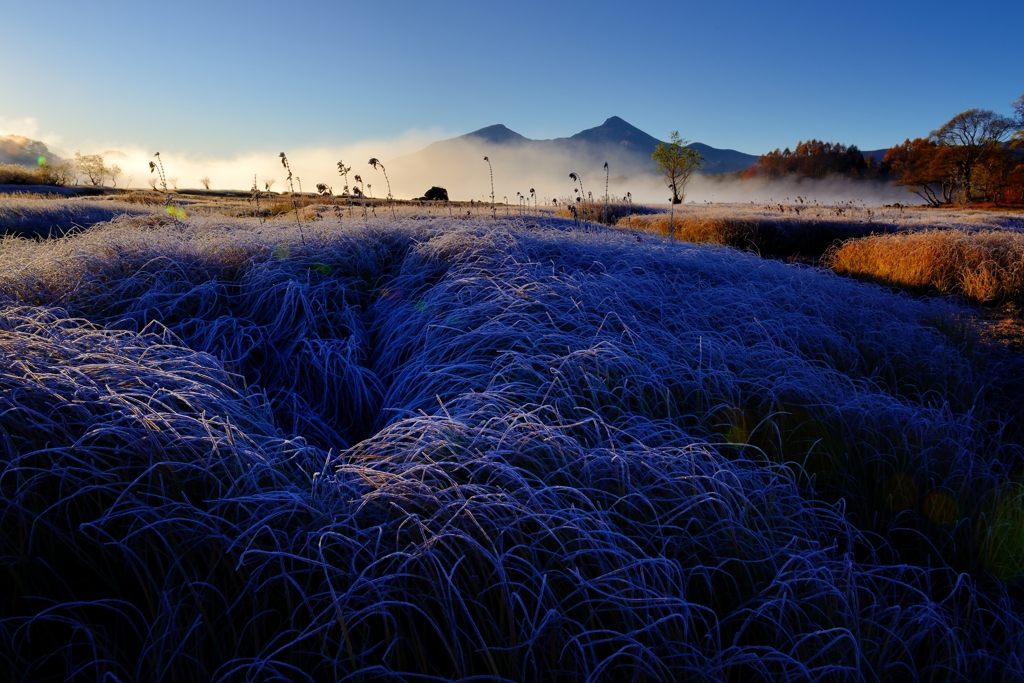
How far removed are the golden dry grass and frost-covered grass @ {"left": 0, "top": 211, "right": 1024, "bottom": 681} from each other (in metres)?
4.27

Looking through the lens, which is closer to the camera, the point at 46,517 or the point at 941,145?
the point at 46,517

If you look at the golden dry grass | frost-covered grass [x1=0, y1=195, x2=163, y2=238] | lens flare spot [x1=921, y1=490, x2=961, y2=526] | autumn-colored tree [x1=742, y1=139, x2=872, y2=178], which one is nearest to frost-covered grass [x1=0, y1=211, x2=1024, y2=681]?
lens flare spot [x1=921, y1=490, x2=961, y2=526]

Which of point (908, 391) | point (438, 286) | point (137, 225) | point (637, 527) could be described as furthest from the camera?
point (137, 225)

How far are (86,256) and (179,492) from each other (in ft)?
10.4

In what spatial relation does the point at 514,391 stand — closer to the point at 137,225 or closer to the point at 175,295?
the point at 175,295

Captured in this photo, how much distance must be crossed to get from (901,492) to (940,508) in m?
0.14

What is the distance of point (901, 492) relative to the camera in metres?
2.12

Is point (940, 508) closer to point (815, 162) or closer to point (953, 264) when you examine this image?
point (953, 264)

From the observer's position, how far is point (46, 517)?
137 cm

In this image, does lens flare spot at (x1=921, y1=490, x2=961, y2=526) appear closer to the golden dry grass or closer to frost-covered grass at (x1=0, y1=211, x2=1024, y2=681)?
frost-covered grass at (x1=0, y1=211, x2=1024, y2=681)

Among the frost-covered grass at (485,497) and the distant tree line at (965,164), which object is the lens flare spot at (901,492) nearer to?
the frost-covered grass at (485,497)

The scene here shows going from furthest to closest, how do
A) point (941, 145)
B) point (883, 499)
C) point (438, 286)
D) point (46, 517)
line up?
point (941, 145)
point (438, 286)
point (883, 499)
point (46, 517)

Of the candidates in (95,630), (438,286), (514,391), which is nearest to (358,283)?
(438,286)

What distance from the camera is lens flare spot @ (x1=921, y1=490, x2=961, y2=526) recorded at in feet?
6.61
